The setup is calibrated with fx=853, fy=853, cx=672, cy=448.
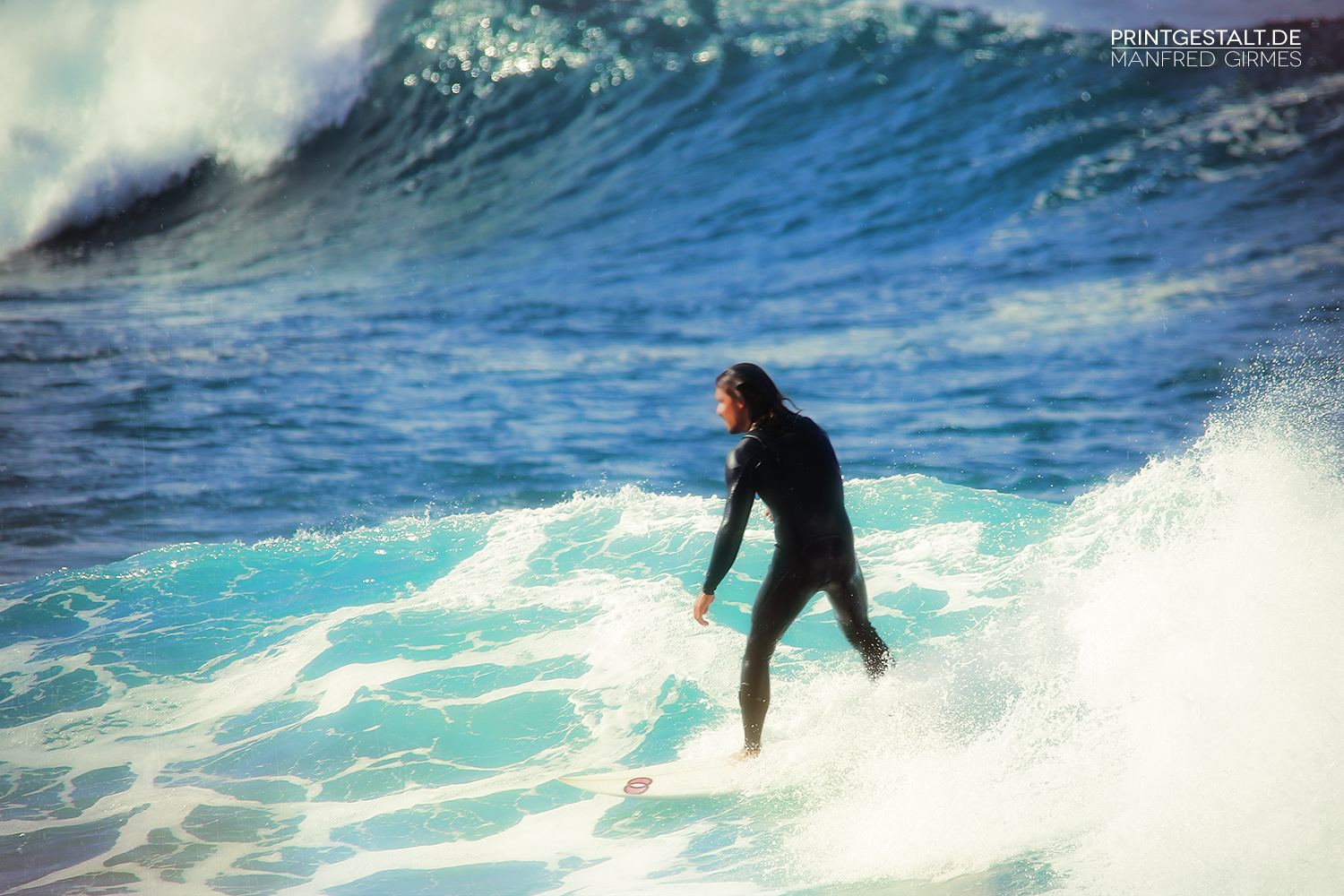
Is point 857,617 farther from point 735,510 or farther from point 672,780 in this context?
point 672,780

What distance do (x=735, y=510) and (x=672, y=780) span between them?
91 centimetres

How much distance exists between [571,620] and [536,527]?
1189 mm

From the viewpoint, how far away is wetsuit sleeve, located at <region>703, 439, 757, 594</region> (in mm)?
2482

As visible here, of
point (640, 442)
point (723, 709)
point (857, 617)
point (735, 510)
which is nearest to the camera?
point (735, 510)

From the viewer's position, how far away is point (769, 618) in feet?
8.38

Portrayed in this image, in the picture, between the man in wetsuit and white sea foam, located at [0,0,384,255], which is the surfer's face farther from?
white sea foam, located at [0,0,384,255]

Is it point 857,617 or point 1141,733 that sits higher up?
point 857,617

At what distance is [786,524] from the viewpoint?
2527 millimetres

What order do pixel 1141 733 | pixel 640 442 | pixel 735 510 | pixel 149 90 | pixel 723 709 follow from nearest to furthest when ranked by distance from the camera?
pixel 1141 733 → pixel 735 510 → pixel 723 709 → pixel 640 442 → pixel 149 90

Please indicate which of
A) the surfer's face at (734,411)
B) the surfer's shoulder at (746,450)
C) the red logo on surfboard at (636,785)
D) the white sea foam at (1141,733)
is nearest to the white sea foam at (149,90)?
the surfer's face at (734,411)

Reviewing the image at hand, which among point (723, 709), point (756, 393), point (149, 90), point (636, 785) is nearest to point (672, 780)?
point (636, 785)

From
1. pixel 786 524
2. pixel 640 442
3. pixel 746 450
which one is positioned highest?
pixel 746 450

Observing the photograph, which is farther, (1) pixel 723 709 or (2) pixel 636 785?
(1) pixel 723 709

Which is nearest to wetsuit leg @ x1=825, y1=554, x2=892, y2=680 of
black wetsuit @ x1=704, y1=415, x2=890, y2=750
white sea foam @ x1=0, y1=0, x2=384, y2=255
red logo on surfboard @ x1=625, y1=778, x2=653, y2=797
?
black wetsuit @ x1=704, y1=415, x2=890, y2=750
